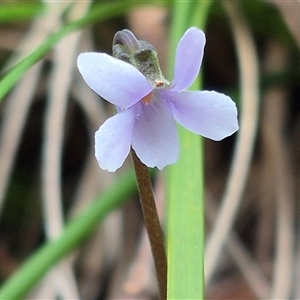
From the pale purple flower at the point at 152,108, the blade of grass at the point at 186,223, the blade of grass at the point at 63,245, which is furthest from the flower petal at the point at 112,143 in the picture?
the blade of grass at the point at 63,245

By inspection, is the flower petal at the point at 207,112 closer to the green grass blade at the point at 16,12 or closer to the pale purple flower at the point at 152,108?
the pale purple flower at the point at 152,108

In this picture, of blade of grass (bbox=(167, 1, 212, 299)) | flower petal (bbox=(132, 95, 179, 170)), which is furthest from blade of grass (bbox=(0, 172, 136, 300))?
flower petal (bbox=(132, 95, 179, 170))

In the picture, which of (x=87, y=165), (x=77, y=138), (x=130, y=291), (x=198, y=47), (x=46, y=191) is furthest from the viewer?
(x=77, y=138)

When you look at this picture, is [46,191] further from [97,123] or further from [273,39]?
[273,39]

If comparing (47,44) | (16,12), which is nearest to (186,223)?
(47,44)

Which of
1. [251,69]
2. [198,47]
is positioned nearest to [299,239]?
[251,69]

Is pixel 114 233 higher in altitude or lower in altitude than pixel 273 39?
lower

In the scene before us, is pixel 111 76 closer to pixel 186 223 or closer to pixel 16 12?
pixel 186 223
